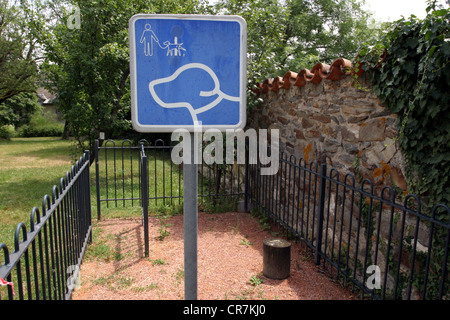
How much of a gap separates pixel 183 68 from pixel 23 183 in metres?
9.39

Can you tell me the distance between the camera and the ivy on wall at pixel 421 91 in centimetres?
Result: 259

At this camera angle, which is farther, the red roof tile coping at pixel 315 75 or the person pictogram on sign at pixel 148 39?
the red roof tile coping at pixel 315 75

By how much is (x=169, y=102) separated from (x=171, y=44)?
8.5 inches

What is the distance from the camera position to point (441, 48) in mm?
2500

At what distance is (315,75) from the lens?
13.5 feet

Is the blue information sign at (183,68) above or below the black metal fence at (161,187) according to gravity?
above

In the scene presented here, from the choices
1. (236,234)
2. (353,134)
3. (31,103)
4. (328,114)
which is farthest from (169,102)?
(31,103)

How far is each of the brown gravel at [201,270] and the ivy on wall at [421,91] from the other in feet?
4.50
